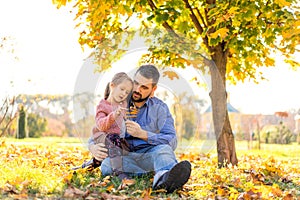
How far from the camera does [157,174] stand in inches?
133

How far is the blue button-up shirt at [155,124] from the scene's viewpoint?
3637 millimetres

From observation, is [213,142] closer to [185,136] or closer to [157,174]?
[185,136]

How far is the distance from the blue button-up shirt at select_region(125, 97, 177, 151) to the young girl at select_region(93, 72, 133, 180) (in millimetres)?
108

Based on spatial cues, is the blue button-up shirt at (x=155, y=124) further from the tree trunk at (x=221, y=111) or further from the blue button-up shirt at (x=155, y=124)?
the tree trunk at (x=221, y=111)

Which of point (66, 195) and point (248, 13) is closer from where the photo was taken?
point (66, 195)

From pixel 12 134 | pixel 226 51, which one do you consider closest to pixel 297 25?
pixel 226 51

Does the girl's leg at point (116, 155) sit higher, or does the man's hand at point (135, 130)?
the man's hand at point (135, 130)

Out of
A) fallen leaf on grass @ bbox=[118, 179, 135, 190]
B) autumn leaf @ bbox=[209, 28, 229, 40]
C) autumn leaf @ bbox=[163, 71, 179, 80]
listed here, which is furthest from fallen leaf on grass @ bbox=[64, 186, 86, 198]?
autumn leaf @ bbox=[209, 28, 229, 40]

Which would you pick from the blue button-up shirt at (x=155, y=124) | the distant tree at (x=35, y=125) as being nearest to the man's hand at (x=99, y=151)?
the blue button-up shirt at (x=155, y=124)

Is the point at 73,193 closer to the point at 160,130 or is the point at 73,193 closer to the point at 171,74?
the point at 160,130

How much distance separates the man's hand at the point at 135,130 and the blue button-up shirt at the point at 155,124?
0.04m

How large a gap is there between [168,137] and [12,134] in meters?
8.60

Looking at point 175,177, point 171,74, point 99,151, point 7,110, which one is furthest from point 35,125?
point 175,177

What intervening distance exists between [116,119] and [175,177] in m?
0.68
